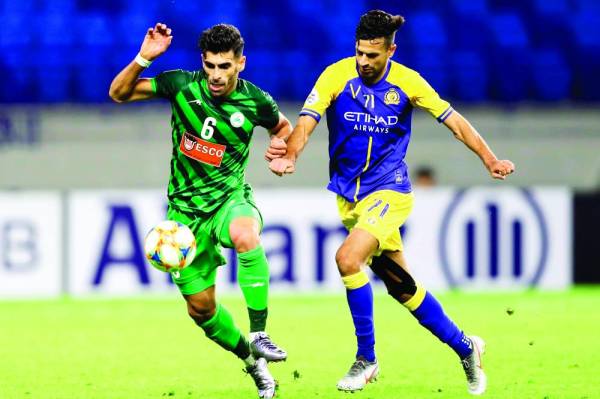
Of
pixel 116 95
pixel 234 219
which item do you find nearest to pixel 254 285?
pixel 234 219

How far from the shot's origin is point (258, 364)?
5.74m

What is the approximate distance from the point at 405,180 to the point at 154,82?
1295 mm

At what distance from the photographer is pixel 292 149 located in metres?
5.79

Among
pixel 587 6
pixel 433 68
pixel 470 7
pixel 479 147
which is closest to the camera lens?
pixel 479 147

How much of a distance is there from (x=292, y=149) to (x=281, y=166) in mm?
221

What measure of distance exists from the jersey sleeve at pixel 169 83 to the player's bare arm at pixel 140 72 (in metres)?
0.06

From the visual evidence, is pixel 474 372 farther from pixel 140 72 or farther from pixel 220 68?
pixel 140 72

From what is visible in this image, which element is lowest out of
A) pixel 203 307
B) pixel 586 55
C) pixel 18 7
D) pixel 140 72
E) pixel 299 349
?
pixel 299 349

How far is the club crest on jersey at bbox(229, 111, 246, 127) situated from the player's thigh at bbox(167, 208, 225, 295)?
0.45 meters

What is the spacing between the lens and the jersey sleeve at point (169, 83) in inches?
229

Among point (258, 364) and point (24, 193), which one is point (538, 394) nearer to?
point (258, 364)

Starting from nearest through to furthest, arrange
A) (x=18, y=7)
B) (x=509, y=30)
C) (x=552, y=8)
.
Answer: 1. (x=18, y=7)
2. (x=509, y=30)
3. (x=552, y=8)

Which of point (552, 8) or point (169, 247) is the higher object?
point (552, 8)

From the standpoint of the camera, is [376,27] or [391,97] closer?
[376,27]
